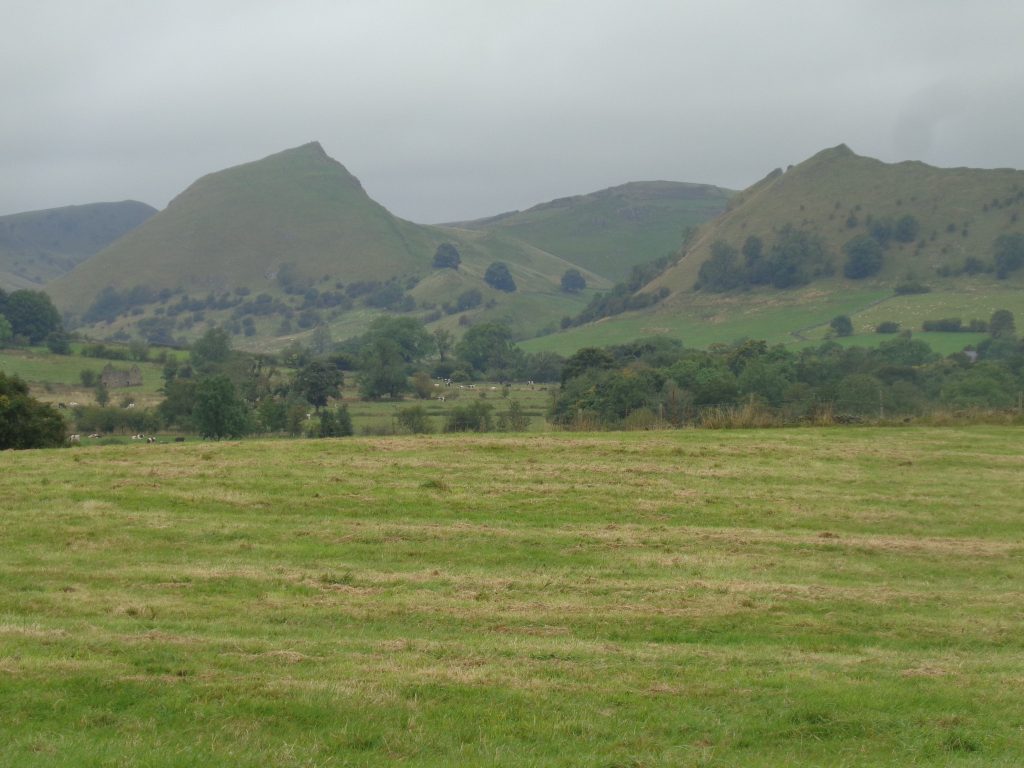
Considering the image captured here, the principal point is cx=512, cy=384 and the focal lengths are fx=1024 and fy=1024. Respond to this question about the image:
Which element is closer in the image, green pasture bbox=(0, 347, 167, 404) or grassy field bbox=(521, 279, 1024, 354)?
green pasture bbox=(0, 347, 167, 404)

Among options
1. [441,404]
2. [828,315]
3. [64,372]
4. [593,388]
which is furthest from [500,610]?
[828,315]

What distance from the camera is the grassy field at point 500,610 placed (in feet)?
31.9

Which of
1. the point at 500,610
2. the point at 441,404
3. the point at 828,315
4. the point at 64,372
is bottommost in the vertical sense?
the point at 441,404

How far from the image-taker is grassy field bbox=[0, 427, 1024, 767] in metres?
9.71

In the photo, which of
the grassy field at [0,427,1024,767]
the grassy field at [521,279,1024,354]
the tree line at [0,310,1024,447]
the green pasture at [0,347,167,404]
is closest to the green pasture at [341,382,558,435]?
the tree line at [0,310,1024,447]

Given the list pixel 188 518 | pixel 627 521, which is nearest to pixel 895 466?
pixel 627 521

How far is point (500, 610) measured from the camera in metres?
15.0

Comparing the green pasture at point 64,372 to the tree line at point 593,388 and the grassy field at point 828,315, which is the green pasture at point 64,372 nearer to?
the tree line at point 593,388

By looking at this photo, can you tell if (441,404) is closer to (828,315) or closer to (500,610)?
(500,610)

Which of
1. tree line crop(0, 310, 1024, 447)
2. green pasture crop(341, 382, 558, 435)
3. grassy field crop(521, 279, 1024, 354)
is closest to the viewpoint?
tree line crop(0, 310, 1024, 447)

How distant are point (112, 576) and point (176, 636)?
4393 mm

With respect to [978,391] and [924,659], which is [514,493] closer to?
[924,659]

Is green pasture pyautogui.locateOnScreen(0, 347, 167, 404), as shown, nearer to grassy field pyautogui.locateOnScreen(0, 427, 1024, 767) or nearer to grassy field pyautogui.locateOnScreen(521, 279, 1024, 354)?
grassy field pyautogui.locateOnScreen(521, 279, 1024, 354)

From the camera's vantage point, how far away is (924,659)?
13219 mm
